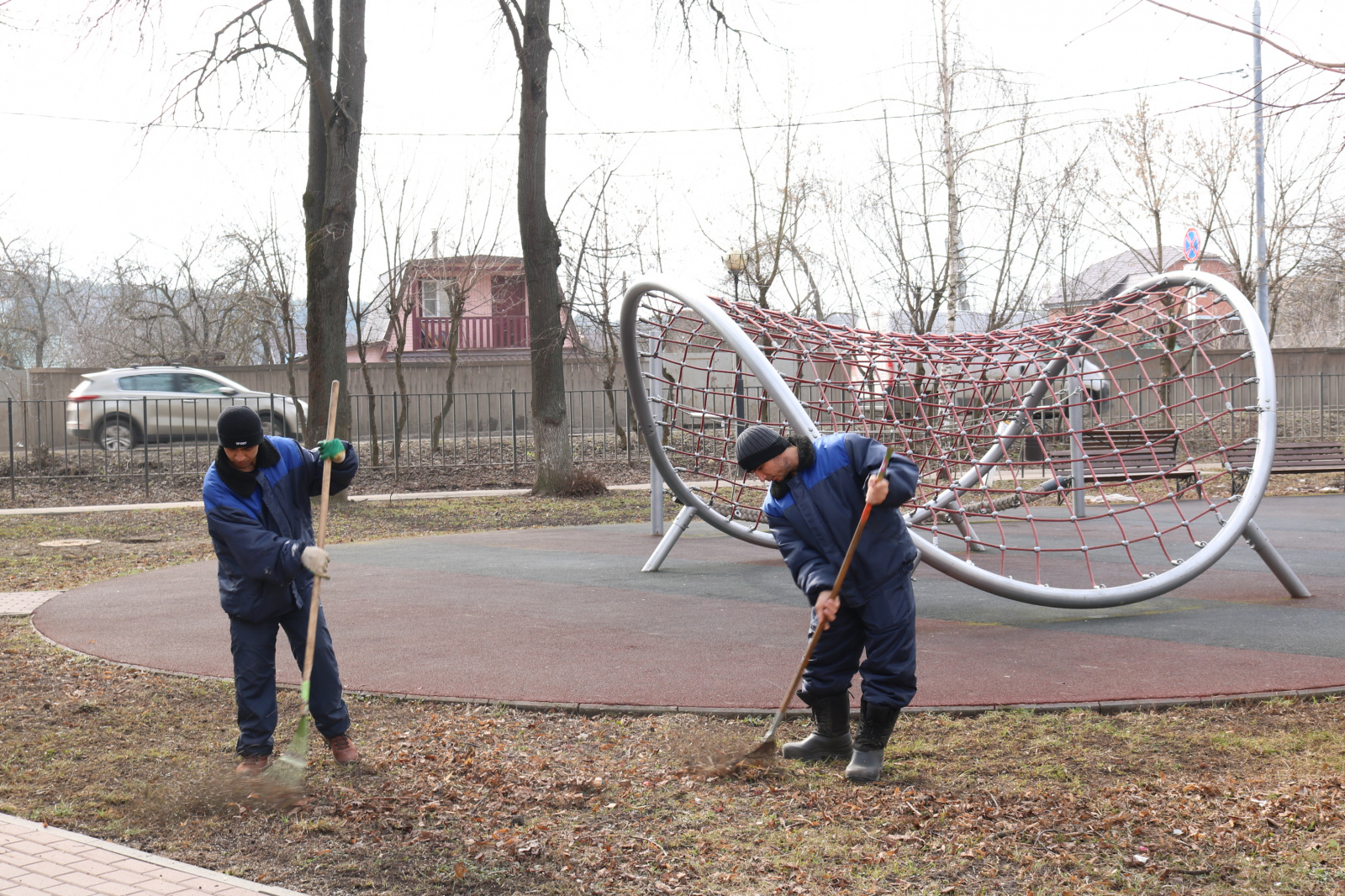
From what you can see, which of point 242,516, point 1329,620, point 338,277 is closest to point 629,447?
point 338,277

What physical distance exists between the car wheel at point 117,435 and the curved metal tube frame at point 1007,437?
12179 millimetres

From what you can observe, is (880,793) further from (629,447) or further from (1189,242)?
(1189,242)

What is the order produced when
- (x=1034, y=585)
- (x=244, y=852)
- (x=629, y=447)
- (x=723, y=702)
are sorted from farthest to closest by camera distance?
(x=629, y=447) < (x=1034, y=585) < (x=723, y=702) < (x=244, y=852)

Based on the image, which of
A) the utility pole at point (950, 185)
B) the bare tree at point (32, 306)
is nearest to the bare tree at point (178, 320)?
the bare tree at point (32, 306)

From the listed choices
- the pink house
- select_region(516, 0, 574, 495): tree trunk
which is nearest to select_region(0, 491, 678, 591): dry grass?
select_region(516, 0, 574, 495): tree trunk

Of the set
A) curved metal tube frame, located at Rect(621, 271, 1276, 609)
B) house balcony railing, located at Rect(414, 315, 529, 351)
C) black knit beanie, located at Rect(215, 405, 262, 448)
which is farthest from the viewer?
house balcony railing, located at Rect(414, 315, 529, 351)

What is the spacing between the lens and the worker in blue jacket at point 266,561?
4.33m

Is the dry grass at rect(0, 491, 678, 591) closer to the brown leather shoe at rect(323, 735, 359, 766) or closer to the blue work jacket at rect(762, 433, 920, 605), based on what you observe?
the brown leather shoe at rect(323, 735, 359, 766)

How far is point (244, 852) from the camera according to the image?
3701mm

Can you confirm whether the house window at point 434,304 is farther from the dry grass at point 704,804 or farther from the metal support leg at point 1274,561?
the dry grass at point 704,804

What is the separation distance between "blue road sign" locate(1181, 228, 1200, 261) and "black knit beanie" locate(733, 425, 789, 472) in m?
19.2

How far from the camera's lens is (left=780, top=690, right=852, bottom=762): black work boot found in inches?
Result: 182

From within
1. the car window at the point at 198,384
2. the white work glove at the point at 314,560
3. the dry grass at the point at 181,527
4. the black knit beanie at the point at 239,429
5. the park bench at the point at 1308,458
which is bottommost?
the dry grass at the point at 181,527

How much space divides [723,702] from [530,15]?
12306 mm
